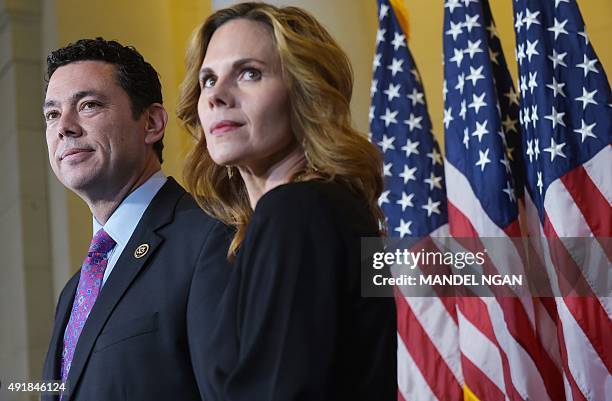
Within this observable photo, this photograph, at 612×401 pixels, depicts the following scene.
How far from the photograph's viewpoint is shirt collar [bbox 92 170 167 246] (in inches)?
116

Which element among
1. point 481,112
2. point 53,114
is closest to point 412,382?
point 481,112

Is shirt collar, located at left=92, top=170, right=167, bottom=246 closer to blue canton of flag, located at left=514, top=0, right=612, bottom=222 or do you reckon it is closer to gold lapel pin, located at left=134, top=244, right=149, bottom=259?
gold lapel pin, located at left=134, top=244, right=149, bottom=259

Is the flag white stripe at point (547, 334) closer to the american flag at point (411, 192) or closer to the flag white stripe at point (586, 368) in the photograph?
the flag white stripe at point (586, 368)

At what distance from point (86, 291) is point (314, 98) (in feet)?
3.60

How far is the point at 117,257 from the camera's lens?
2.91 meters

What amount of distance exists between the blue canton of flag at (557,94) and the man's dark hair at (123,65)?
2656 mm

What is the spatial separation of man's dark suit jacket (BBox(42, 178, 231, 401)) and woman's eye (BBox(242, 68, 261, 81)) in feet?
1.36

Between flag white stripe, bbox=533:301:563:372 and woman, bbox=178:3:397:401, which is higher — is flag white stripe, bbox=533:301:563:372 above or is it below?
above

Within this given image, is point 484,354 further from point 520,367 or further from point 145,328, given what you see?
point 145,328

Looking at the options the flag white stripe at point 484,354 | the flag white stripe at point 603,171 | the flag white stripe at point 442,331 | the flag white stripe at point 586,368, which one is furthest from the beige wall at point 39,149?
the flag white stripe at point 586,368

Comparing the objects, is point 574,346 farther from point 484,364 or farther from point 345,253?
point 345,253

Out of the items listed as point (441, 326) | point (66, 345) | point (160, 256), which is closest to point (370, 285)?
point (160, 256)

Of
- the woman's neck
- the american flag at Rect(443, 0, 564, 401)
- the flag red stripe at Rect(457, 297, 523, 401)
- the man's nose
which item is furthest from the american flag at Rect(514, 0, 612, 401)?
the woman's neck

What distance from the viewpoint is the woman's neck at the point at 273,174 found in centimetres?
209
